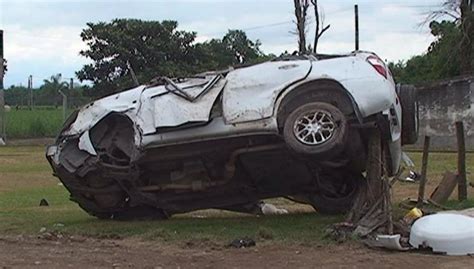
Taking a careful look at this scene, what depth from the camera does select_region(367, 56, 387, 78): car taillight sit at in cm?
952

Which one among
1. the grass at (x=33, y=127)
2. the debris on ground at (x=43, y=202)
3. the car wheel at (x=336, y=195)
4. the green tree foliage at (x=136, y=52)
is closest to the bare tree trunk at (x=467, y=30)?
the green tree foliage at (x=136, y=52)

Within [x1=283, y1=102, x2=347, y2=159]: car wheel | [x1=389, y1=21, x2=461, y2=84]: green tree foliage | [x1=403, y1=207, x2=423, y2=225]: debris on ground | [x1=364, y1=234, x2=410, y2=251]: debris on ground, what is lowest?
[x1=364, y1=234, x2=410, y2=251]: debris on ground

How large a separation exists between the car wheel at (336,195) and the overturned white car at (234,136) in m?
0.03

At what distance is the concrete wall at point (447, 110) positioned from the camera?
30688 millimetres

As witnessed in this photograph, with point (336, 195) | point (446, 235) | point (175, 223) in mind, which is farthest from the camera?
point (336, 195)

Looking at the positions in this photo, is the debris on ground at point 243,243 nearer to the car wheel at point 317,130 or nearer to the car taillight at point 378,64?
the car wheel at point 317,130

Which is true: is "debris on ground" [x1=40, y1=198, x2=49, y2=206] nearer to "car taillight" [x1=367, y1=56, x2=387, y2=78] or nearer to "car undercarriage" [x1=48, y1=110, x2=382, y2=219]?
"car undercarriage" [x1=48, y1=110, x2=382, y2=219]

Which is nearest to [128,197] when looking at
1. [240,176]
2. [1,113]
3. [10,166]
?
[240,176]

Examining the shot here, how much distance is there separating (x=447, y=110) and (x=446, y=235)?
78.7 ft

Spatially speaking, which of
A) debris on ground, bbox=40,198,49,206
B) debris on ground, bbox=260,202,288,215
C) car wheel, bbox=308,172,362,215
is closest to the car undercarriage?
car wheel, bbox=308,172,362,215

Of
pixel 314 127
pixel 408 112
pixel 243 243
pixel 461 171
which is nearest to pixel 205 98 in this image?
pixel 314 127

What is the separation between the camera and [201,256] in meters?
8.41

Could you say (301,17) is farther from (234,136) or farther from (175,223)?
(234,136)

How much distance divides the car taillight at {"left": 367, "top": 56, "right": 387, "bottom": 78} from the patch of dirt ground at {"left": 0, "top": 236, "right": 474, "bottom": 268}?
201 cm
